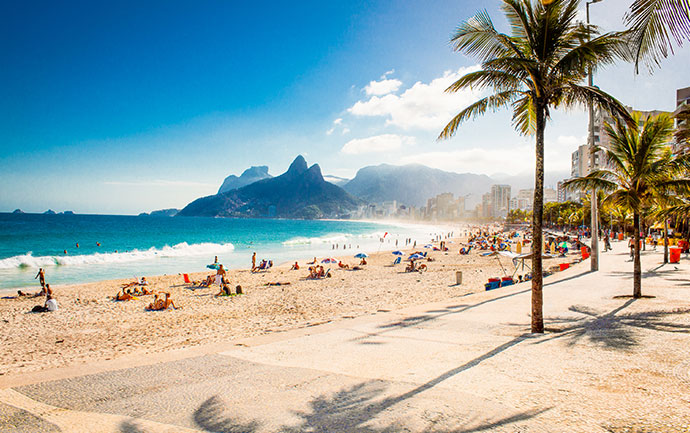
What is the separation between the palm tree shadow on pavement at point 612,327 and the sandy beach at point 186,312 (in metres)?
5.75

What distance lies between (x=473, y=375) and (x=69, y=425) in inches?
189

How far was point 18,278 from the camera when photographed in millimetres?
23516

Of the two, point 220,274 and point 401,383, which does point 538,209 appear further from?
point 220,274

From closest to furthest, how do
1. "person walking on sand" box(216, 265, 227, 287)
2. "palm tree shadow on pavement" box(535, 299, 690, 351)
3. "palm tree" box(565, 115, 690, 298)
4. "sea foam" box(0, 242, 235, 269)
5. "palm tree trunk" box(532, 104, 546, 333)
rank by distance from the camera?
1. "palm tree shadow on pavement" box(535, 299, 690, 351)
2. "palm tree trunk" box(532, 104, 546, 333)
3. "palm tree" box(565, 115, 690, 298)
4. "person walking on sand" box(216, 265, 227, 287)
5. "sea foam" box(0, 242, 235, 269)

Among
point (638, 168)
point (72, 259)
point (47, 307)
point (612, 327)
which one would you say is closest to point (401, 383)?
point (612, 327)

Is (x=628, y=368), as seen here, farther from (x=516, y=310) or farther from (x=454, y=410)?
(x=516, y=310)

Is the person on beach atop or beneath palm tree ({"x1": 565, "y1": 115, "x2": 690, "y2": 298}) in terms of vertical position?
beneath

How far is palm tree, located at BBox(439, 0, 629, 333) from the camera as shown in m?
5.80

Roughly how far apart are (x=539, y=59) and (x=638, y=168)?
5.00m

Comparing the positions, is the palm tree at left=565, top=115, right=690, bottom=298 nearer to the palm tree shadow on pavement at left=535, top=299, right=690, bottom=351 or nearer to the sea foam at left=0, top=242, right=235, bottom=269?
the palm tree shadow on pavement at left=535, top=299, right=690, bottom=351

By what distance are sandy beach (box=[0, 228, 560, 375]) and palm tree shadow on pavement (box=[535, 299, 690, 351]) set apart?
18.9 feet

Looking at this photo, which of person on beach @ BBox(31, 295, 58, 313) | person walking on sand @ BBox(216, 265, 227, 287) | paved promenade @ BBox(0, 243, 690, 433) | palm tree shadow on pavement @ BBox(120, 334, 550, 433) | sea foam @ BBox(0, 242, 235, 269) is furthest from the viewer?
sea foam @ BBox(0, 242, 235, 269)

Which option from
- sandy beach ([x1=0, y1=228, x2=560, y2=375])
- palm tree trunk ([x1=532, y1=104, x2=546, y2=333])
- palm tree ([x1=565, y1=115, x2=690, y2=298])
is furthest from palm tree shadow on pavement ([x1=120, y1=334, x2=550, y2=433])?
palm tree ([x1=565, y1=115, x2=690, y2=298])

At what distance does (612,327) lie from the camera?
6.59 meters
